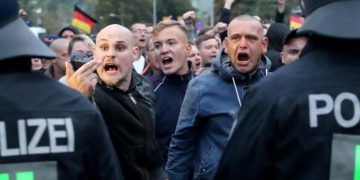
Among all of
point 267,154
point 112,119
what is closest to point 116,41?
point 112,119

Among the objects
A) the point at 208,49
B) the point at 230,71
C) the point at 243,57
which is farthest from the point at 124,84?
the point at 208,49

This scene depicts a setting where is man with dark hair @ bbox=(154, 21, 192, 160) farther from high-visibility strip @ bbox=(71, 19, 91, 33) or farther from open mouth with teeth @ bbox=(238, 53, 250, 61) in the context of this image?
high-visibility strip @ bbox=(71, 19, 91, 33)

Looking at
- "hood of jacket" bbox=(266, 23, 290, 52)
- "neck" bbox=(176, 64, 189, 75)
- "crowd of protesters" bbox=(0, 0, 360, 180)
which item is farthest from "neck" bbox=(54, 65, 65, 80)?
"crowd of protesters" bbox=(0, 0, 360, 180)

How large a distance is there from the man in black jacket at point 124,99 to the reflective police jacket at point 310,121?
6.93ft

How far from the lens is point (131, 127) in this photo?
5.57 meters

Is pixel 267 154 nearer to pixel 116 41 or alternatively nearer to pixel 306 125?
pixel 306 125

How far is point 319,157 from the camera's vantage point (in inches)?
123

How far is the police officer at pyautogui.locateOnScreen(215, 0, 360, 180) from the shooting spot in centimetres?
312

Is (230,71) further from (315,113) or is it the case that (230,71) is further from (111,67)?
(315,113)

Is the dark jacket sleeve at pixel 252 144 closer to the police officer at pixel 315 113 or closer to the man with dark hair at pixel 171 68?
the police officer at pixel 315 113

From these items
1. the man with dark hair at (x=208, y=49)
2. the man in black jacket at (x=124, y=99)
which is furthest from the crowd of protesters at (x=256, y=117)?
the man with dark hair at (x=208, y=49)

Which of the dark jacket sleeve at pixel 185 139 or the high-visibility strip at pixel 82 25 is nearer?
the dark jacket sleeve at pixel 185 139

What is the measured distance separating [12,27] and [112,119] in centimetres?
216

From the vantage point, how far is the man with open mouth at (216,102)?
574 centimetres
